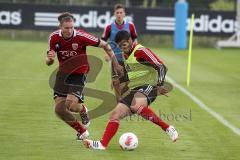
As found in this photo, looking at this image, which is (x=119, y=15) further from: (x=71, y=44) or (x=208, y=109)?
(x=71, y=44)

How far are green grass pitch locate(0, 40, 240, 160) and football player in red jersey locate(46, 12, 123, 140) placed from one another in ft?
1.43

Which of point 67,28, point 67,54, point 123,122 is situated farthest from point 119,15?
point 67,28

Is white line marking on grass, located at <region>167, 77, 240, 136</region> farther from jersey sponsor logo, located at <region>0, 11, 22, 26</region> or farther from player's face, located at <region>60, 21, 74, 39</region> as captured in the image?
jersey sponsor logo, located at <region>0, 11, 22, 26</region>

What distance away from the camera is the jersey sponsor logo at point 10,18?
118ft

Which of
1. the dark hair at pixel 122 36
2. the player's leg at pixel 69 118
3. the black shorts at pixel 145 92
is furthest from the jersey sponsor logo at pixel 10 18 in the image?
the dark hair at pixel 122 36

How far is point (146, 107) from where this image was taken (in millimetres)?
10352

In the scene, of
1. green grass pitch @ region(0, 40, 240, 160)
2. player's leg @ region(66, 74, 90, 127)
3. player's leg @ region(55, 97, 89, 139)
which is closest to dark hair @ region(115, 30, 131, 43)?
player's leg @ region(66, 74, 90, 127)

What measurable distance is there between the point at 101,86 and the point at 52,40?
8.10 metres

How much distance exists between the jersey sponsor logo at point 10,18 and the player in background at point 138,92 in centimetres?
2616

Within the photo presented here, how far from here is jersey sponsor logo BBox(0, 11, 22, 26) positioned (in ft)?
118

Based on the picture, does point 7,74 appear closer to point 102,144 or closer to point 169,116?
point 169,116

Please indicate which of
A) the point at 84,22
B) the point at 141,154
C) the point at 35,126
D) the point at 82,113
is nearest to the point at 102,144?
the point at 141,154

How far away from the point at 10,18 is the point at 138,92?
87.3 ft

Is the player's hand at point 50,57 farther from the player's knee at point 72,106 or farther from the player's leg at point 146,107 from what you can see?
the player's leg at point 146,107
